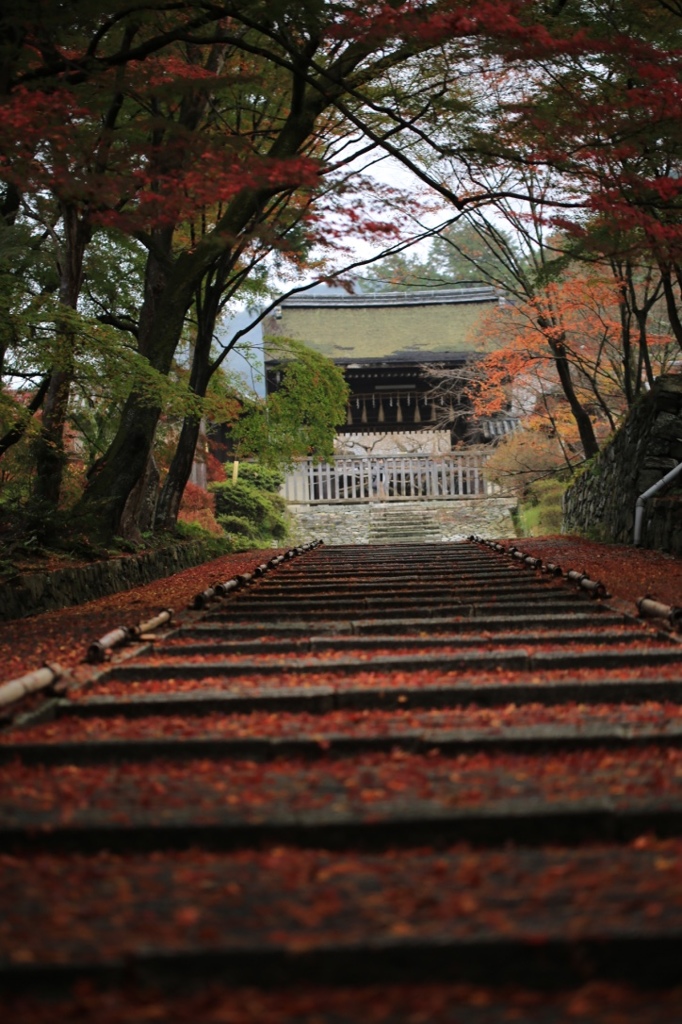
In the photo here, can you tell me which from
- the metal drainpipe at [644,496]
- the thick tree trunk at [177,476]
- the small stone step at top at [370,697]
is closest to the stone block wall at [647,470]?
the metal drainpipe at [644,496]

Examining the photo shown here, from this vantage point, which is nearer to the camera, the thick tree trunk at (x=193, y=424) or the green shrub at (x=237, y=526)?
the thick tree trunk at (x=193, y=424)

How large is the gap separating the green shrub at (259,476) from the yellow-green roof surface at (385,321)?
483 centimetres

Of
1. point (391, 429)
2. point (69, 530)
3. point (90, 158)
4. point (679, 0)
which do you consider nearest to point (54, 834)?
point (90, 158)

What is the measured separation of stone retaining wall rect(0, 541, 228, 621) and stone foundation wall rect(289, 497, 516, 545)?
A: 10.8 meters

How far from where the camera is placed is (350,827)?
2.75m

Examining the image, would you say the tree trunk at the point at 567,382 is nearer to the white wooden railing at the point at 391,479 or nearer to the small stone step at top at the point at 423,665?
the white wooden railing at the point at 391,479

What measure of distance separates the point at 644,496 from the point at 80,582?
7.12 metres

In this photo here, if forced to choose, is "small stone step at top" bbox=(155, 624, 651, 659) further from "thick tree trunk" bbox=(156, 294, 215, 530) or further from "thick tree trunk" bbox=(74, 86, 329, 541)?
"thick tree trunk" bbox=(156, 294, 215, 530)

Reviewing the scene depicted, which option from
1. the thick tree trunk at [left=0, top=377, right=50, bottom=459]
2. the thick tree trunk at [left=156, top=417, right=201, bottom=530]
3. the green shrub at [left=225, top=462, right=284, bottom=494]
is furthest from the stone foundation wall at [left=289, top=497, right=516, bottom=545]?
the thick tree trunk at [left=0, top=377, right=50, bottom=459]

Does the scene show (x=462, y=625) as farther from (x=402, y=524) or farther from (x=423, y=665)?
(x=402, y=524)

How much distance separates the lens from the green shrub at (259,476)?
25016 millimetres

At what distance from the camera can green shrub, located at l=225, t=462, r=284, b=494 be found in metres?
25.0

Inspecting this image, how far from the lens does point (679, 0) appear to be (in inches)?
387

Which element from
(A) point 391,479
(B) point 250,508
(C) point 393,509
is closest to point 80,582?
(B) point 250,508
